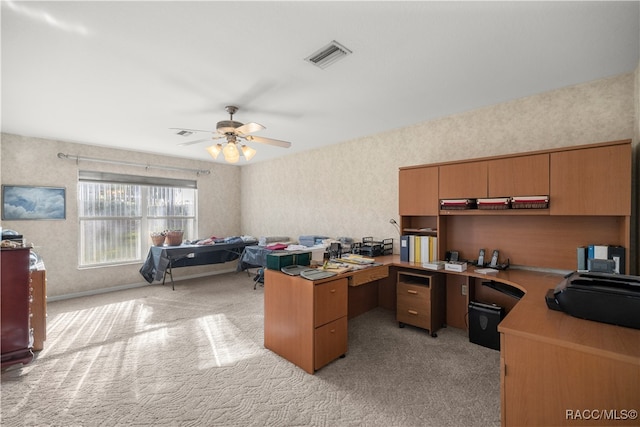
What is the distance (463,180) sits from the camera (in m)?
2.83

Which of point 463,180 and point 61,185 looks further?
point 61,185

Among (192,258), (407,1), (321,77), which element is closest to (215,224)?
(192,258)

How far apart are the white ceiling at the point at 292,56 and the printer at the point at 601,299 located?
159 centimetres

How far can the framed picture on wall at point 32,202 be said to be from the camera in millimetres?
3867

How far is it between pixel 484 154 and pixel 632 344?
2330 millimetres

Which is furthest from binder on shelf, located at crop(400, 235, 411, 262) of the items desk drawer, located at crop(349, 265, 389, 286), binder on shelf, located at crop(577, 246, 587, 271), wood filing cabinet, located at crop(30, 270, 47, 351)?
wood filing cabinet, located at crop(30, 270, 47, 351)

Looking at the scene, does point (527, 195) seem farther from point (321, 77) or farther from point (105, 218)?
point (105, 218)

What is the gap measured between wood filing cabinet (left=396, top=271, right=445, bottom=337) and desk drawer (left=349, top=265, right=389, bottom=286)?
40 cm

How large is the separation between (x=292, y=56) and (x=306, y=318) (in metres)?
2.09

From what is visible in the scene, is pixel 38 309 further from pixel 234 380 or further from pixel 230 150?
pixel 230 150

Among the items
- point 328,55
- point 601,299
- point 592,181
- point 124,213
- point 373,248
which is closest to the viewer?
point 601,299

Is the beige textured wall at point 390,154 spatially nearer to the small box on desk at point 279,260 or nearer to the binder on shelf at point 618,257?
the binder on shelf at point 618,257

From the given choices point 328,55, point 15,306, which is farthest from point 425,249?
point 15,306

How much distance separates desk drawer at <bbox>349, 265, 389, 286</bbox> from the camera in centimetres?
252
